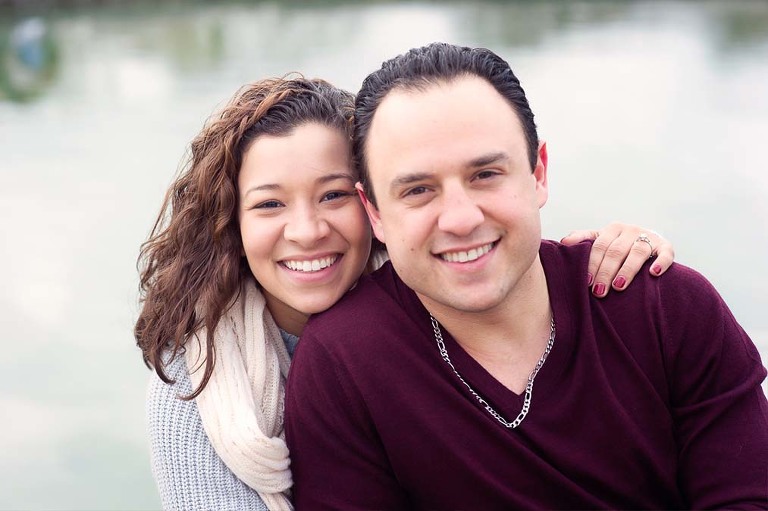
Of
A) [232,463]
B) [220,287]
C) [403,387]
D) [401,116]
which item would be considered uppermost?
[401,116]

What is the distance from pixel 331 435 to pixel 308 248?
43cm

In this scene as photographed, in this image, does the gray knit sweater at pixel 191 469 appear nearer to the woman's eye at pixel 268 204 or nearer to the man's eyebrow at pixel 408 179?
the woman's eye at pixel 268 204

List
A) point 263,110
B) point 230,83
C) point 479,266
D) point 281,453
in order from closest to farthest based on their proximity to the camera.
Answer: point 479,266 → point 281,453 → point 263,110 → point 230,83

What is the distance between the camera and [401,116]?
1988 millimetres

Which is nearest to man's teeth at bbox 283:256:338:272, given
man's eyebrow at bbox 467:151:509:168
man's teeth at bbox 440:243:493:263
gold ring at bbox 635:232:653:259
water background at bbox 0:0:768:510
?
man's teeth at bbox 440:243:493:263

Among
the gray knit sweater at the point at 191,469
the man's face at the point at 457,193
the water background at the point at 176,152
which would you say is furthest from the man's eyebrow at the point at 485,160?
the water background at the point at 176,152

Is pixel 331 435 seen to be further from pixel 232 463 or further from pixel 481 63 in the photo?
pixel 481 63

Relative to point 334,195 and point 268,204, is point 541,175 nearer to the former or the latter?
point 334,195

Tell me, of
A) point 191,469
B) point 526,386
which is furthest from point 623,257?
point 191,469

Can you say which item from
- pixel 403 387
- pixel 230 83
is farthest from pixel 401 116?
pixel 230 83

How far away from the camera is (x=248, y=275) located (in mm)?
2406

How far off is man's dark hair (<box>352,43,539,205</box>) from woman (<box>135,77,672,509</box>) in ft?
0.53

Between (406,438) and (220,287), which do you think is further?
(220,287)

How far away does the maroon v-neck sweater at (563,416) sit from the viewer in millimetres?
2010
